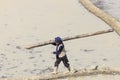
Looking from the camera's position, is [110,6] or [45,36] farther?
[110,6]

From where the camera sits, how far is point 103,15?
549 inches

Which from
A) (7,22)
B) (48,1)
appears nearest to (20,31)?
(7,22)

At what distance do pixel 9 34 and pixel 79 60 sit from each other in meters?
3.39

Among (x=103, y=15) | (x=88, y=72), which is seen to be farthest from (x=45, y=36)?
(x=88, y=72)

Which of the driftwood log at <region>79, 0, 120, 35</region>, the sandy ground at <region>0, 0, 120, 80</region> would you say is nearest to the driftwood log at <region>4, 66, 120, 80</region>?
the sandy ground at <region>0, 0, 120, 80</region>

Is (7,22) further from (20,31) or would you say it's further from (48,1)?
(48,1)

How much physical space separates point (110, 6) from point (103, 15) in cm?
223

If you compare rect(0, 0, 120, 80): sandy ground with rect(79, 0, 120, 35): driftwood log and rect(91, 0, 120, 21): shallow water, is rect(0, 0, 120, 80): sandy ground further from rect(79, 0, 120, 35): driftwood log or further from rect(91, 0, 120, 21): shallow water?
rect(91, 0, 120, 21): shallow water

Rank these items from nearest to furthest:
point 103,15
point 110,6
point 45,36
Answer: point 45,36 < point 103,15 < point 110,6

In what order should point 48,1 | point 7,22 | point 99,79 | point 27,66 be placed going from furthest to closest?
1. point 48,1
2. point 7,22
3. point 27,66
4. point 99,79

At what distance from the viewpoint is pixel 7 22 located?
14.0 meters

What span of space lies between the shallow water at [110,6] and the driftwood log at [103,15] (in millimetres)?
359

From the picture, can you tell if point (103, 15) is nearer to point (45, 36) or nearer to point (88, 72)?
point (45, 36)

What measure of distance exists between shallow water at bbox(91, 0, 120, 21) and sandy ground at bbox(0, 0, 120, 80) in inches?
28.3
